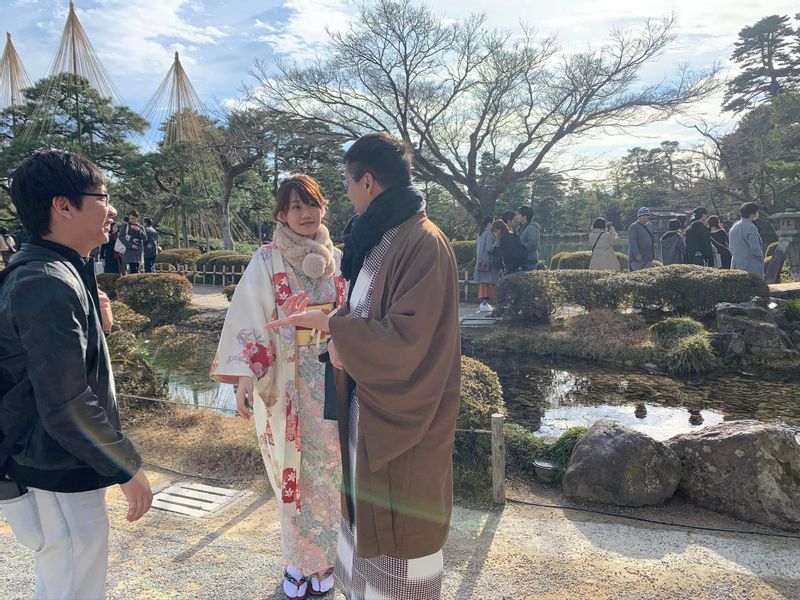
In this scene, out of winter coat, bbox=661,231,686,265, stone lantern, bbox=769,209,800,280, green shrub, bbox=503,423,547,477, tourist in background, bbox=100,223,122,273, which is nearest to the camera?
green shrub, bbox=503,423,547,477

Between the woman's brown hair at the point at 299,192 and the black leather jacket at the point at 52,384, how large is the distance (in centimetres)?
112

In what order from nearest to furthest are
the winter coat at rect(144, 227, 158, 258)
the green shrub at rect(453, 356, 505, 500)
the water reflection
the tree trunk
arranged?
the green shrub at rect(453, 356, 505, 500)
the water reflection
the winter coat at rect(144, 227, 158, 258)
the tree trunk

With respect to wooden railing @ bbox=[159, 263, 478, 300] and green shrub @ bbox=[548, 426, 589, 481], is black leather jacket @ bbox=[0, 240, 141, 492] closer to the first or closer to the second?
green shrub @ bbox=[548, 426, 589, 481]

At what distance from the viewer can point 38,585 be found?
61.4 inches

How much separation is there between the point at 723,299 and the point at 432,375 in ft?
27.0

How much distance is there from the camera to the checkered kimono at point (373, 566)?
1729 millimetres

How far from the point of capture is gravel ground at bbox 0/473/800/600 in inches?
96.2

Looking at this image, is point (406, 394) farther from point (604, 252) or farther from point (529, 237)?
point (604, 252)

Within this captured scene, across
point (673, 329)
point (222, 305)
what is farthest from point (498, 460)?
point (222, 305)

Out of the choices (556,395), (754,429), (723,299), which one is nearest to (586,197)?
(723,299)

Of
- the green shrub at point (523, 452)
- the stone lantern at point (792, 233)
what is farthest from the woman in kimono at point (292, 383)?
the stone lantern at point (792, 233)

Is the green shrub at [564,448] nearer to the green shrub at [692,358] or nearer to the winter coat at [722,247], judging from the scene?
the green shrub at [692,358]

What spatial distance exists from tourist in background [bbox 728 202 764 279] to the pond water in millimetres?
2751

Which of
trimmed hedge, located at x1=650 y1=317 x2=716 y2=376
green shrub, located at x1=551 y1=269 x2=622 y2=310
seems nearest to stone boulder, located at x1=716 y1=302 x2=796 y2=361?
trimmed hedge, located at x1=650 y1=317 x2=716 y2=376
